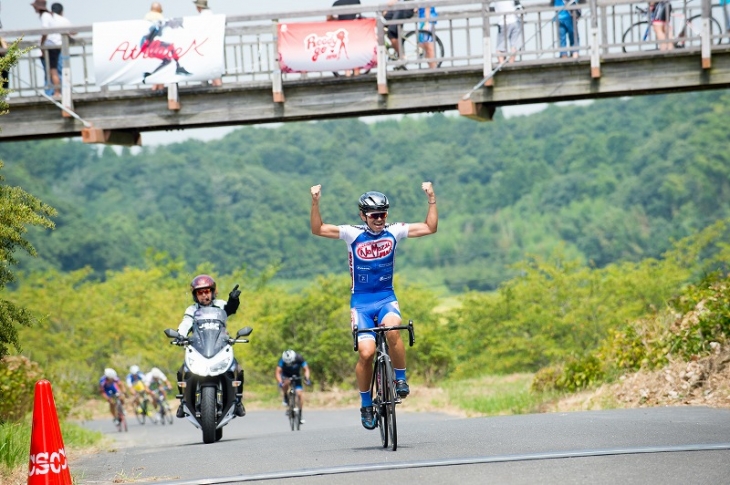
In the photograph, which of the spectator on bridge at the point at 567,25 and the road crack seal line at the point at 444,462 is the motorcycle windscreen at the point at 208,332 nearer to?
the road crack seal line at the point at 444,462

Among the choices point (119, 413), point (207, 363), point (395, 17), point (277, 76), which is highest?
point (395, 17)

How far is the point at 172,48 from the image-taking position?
903 inches

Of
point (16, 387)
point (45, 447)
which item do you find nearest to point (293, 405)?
point (16, 387)

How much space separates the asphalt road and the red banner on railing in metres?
9.89

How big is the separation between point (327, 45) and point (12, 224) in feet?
34.4

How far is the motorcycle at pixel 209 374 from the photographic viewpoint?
15.0 meters

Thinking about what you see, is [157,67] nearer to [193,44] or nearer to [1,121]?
[193,44]

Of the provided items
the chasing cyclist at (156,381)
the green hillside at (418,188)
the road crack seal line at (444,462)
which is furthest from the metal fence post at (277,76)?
the green hillside at (418,188)

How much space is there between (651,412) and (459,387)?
1004 inches

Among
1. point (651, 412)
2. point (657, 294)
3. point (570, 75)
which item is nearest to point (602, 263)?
point (657, 294)

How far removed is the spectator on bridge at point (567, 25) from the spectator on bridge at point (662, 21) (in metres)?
1.28

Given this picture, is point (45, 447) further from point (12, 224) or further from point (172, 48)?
point (172, 48)

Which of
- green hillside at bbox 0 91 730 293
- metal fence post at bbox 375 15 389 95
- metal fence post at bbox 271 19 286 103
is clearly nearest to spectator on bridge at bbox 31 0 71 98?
metal fence post at bbox 271 19 286 103

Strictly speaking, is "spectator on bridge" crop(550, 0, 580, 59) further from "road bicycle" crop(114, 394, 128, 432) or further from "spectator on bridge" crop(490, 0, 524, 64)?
"road bicycle" crop(114, 394, 128, 432)
